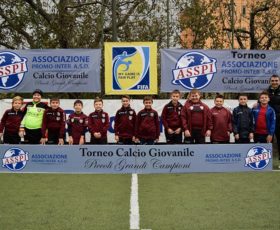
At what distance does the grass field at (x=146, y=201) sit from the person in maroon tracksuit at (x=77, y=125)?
1.57m

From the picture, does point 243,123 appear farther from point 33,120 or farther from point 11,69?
point 11,69

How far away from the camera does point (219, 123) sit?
12.1 metres

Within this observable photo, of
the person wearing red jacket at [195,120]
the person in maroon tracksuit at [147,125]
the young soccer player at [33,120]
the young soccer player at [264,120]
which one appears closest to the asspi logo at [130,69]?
the person in maroon tracksuit at [147,125]

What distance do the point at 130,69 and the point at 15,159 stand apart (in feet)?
13.3

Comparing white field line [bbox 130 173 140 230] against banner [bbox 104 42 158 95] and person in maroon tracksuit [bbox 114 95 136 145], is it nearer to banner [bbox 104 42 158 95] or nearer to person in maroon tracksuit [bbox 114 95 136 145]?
person in maroon tracksuit [bbox 114 95 136 145]

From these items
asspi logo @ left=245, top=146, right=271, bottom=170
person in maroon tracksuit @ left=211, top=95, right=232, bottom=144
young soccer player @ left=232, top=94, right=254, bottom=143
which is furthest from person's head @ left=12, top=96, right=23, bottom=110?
asspi logo @ left=245, top=146, right=271, bottom=170

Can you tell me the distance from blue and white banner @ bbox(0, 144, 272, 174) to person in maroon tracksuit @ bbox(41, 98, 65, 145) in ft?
3.16

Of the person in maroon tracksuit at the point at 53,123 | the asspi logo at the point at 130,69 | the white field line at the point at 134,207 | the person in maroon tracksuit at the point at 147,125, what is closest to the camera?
the white field line at the point at 134,207

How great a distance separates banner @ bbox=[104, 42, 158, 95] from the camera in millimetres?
13570

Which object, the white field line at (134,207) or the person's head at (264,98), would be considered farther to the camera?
the person's head at (264,98)

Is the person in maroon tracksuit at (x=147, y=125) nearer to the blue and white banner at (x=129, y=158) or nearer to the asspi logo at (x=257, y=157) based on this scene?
the blue and white banner at (x=129, y=158)

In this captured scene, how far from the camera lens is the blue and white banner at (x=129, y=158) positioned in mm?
10922

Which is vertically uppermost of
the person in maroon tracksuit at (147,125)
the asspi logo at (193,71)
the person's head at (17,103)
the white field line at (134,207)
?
the asspi logo at (193,71)

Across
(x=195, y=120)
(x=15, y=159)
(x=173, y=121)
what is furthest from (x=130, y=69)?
(x=15, y=159)
